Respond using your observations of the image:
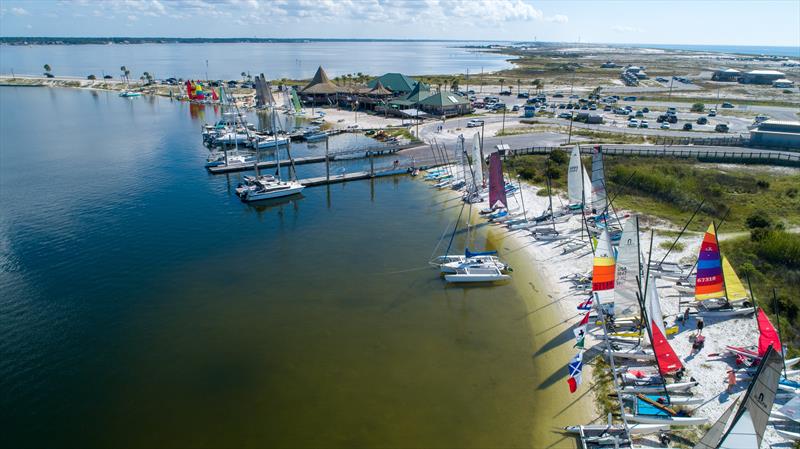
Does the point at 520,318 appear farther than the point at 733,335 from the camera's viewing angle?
Yes

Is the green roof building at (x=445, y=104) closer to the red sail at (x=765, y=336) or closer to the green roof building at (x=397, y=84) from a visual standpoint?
the green roof building at (x=397, y=84)

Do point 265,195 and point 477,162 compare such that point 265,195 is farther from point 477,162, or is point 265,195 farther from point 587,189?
point 587,189

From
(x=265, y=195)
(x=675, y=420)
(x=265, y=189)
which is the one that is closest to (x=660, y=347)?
(x=675, y=420)

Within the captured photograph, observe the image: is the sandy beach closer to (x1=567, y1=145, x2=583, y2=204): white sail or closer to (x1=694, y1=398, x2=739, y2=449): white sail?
(x1=567, y1=145, x2=583, y2=204): white sail

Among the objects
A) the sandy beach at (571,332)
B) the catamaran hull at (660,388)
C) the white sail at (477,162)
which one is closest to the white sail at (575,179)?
the sandy beach at (571,332)

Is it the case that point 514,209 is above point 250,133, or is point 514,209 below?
below

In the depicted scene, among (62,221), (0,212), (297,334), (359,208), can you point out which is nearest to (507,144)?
(359,208)

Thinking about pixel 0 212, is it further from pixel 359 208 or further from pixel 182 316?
pixel 359 208
